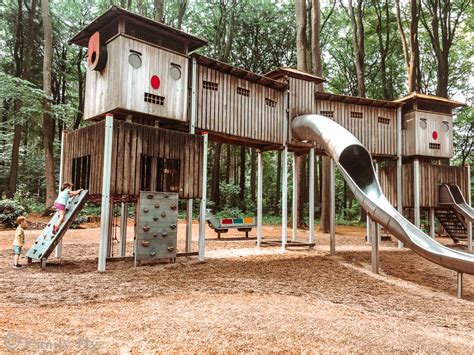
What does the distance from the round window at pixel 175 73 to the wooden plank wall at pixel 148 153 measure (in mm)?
1823

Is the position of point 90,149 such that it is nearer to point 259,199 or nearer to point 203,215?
point 203,215

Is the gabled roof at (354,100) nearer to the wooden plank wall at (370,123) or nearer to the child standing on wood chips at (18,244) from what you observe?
the wooden plank wall at (370,123)

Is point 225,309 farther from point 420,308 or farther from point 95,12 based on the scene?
point 95,12

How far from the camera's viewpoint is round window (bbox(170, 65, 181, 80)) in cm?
1201

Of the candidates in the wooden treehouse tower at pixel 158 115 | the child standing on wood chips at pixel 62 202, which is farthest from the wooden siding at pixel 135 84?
the child standing on wood chips at pixel 62 202

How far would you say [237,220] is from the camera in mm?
19953

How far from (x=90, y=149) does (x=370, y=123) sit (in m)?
13.0

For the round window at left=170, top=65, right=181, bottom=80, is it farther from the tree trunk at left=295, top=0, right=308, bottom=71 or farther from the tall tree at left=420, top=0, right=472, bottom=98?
the tall tree at left=420, top=0, right=472, bottom=98

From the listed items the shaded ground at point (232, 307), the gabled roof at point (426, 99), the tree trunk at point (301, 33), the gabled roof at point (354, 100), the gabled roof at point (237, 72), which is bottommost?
the shaded ground at point (232, 307)

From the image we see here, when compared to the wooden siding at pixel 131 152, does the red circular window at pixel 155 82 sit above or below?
above

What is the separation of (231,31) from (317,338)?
106 feet

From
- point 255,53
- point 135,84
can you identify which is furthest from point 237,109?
point 255,53

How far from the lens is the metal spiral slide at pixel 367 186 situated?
369 inches

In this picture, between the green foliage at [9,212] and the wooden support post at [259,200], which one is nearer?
the wooden support post at [259,200]
